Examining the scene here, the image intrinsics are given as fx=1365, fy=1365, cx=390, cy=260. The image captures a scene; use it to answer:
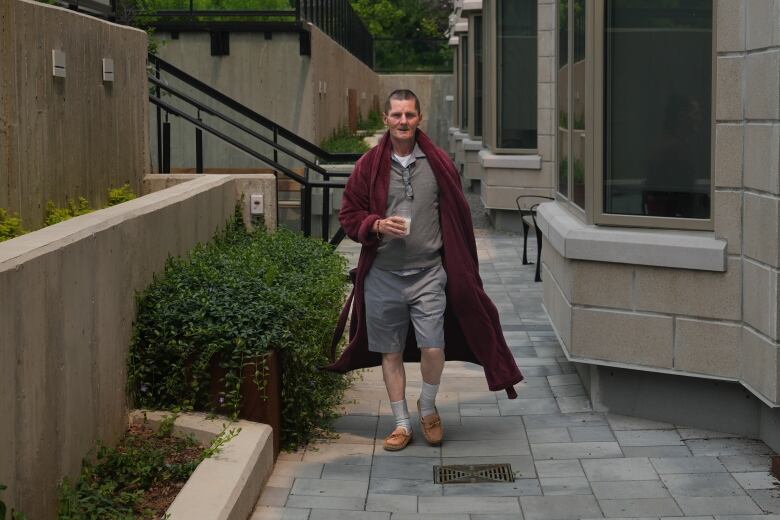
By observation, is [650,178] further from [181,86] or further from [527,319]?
[181,86]

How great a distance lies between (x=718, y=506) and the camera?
5.87 m

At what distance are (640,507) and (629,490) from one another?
27 cm

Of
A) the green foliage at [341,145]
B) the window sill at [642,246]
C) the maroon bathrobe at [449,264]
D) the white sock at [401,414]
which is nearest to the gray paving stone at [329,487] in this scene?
the white sock at [401,414]

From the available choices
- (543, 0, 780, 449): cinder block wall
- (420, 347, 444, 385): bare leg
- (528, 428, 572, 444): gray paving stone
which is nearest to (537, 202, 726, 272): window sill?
(543, 0, 780, 449): cinder block wall

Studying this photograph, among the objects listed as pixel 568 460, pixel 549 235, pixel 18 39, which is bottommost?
pixel 568 460

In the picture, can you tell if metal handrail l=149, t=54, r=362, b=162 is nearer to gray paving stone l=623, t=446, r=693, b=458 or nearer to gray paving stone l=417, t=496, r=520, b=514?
gray paving stone l=623, t=446, r=693, b=458

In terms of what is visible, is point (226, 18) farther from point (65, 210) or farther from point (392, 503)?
point (392, 503)

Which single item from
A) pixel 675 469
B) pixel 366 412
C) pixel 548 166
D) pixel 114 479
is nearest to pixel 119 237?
pixel 114 479

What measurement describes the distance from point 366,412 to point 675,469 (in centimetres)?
198

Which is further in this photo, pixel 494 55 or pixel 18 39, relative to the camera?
pixel 494 55

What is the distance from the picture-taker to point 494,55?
1825 centimetres

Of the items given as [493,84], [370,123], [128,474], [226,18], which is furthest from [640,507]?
[370,123]

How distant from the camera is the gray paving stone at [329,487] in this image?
6164 millimetres

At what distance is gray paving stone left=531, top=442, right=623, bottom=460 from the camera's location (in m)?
6.76
